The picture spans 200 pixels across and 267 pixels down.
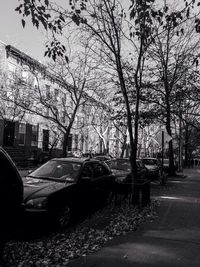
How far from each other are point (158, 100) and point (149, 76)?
2.54 m

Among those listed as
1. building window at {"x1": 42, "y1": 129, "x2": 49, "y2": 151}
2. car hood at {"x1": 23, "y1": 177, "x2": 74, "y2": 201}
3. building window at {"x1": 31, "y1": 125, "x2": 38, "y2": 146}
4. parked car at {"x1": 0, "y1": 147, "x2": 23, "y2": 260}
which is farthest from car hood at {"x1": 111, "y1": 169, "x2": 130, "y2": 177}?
building window at {"x1": 42, "y1": 129, "x2": 49, "y2": 151}

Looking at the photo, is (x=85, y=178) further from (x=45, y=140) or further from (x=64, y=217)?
(x=45, y=140)

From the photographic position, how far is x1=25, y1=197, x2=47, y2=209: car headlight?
659 centimetres

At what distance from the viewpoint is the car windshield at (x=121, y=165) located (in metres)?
14.9

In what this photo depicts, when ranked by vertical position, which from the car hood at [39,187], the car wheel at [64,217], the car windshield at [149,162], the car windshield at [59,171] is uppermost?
the car windshield at [149,162]

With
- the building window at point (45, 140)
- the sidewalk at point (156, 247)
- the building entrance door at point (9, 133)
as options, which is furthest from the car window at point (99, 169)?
the building window at point (45, 140)

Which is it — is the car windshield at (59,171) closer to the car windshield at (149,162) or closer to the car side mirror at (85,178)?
the car side mirror at (85,178)

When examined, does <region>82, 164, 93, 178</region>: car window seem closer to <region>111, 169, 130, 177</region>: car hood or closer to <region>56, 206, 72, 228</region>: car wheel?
<region>56, 206, 72, 228</region>: car wheel

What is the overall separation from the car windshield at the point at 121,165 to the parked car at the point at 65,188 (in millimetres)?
4547

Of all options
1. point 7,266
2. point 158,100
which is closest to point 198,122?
point 158,100

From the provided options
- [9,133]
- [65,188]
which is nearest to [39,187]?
[65,188]

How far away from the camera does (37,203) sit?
664 centimetres

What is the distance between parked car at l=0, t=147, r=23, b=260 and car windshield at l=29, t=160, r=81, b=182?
383 centimetres

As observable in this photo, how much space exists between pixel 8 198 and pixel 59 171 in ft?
14.7
